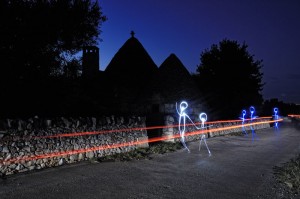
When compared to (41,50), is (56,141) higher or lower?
lower

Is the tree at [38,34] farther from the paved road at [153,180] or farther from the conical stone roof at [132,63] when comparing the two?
the conical stone roof at [132,63]

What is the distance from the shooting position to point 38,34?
42.9 feet

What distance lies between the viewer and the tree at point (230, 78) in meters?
36.8

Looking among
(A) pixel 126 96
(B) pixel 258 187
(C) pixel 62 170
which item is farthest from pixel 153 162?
(A) pixel 126 96

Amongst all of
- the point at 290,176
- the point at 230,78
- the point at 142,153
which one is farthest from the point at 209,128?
the point at 230,78

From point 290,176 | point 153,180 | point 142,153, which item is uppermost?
point 142,153

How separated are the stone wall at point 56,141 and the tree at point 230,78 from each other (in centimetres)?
2662

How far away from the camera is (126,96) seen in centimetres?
2530

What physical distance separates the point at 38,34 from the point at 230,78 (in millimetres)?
30848

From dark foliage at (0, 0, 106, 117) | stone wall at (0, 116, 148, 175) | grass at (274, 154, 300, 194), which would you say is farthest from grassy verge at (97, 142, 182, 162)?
dark foliage at (0, 0, 106, 117)

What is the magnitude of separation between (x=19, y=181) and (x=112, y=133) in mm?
4241

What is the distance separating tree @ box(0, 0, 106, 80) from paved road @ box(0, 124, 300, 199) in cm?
719

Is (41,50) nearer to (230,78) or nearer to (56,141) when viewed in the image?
(56,141)

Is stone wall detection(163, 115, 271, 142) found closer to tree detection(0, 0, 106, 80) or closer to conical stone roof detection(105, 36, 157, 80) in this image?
tree detection(0, 0, 106, 80)
